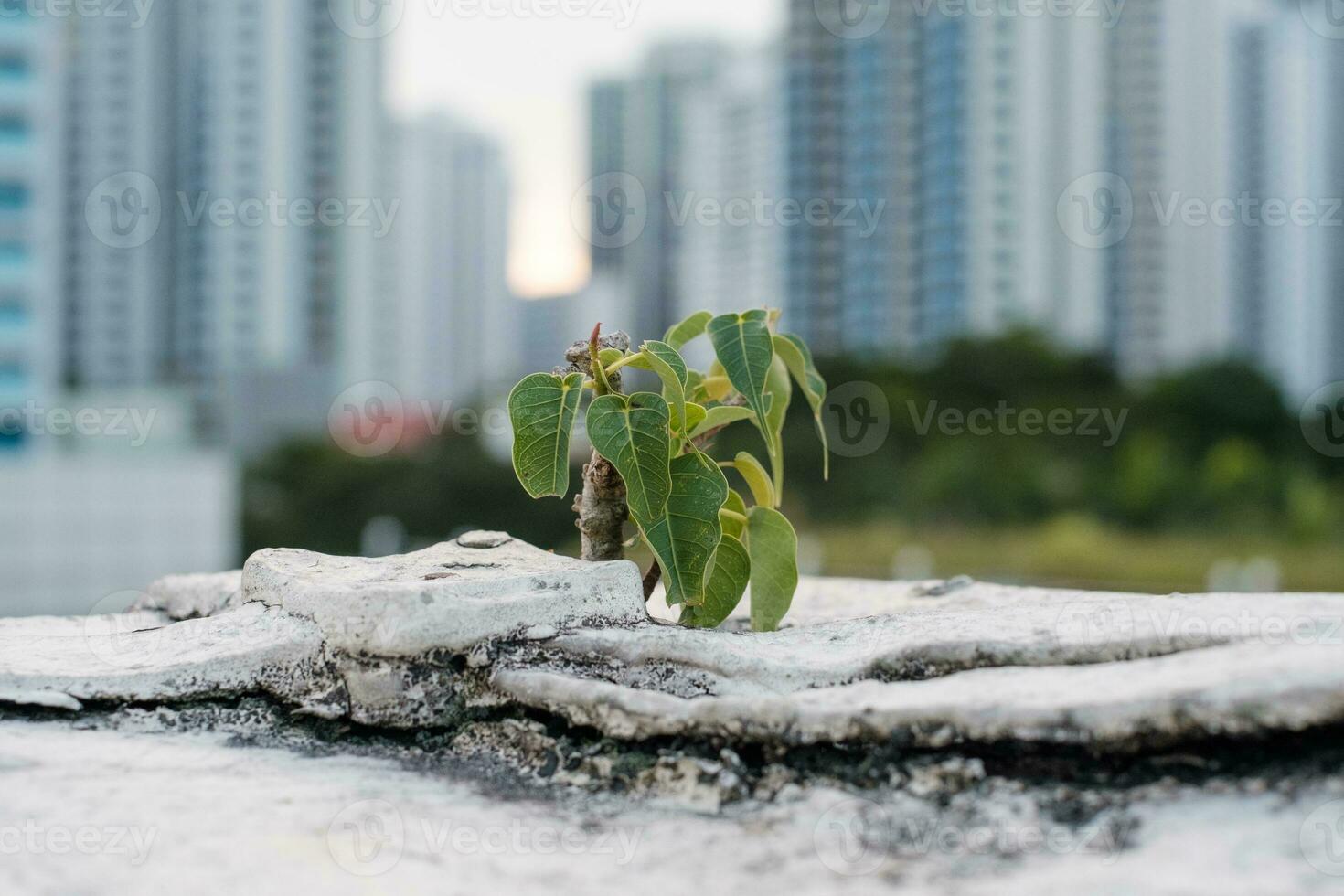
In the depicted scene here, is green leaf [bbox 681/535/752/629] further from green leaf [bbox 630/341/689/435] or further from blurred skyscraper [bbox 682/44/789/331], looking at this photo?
blurred skyscraper [bbox 682/44/789/331]

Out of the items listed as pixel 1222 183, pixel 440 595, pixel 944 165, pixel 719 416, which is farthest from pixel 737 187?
pixel 440 595

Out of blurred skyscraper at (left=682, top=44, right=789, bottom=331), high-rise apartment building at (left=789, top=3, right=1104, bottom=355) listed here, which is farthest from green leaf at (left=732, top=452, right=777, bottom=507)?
blurred skyscraper at (left=682, top=44, right=789, bottom=331)

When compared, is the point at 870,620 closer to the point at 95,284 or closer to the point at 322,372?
the point at 322,372

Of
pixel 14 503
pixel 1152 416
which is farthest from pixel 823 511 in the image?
pixel 14 503

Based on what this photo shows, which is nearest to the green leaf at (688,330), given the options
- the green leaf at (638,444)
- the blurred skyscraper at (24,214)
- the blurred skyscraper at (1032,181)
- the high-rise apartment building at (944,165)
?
the green leaf at (638,444)

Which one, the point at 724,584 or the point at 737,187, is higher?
the point at 737,187

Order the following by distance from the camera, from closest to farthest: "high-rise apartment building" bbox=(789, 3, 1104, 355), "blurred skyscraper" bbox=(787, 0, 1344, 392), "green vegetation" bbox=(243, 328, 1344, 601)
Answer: "green vegetation" bbox=(243, 328, 1344, 601), "high-rise apartment building" bbox=(789, 3, 1104, 355), "blurred skyscraper" bbox=(787, 0, 1344, 392)

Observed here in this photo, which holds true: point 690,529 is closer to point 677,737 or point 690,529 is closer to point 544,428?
point 544,428

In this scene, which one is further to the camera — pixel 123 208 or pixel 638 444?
pixel 123 208
